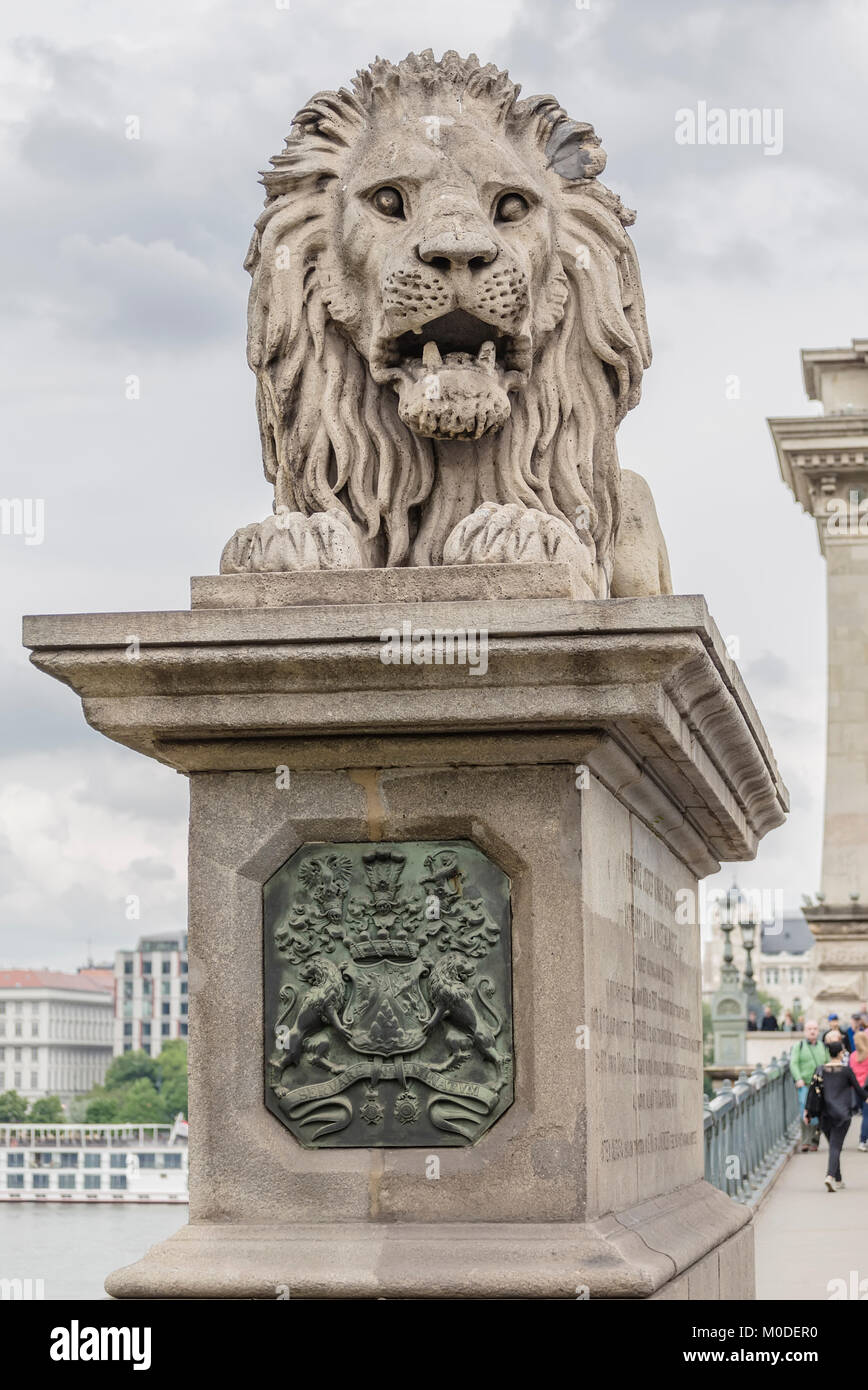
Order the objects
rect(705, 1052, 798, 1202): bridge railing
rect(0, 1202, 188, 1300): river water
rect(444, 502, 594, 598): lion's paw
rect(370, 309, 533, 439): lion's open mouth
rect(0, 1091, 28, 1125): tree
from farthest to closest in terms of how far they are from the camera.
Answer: rect(0, 1091, 28, 1125): tree → rect(0, 1202, 188, 1300): river water → rect(705, 1052, 798, 1202): bridge railing → rect(370, 309, 533, 439): lion's open mouth → rect(444, 502, 594, 598): lion's paw

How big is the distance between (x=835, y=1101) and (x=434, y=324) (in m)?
16.0

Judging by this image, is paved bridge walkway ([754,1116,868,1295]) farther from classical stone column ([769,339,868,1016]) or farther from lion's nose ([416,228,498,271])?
classical stone column ([769,339,868,1016])

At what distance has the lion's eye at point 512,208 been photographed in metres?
6.37

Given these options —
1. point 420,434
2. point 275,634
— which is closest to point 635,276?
point 420,434

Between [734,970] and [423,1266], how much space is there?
118ft

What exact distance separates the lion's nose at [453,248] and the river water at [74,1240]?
3.03 m

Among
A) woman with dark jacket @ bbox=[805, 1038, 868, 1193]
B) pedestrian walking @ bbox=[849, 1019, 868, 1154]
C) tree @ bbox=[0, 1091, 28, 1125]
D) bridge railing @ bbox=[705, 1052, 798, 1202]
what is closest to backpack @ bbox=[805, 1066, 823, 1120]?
woman with dark jacket @ bbox=[805, 1038, 868, 1193]

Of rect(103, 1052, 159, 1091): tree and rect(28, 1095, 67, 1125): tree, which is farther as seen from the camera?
rect(103, 1052, 159, 1091): tree

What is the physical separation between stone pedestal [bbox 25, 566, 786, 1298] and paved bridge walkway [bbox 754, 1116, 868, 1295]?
611 cm

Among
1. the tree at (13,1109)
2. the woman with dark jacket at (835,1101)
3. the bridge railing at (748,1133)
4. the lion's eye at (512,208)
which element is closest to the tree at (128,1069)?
the tree at (13,1109)

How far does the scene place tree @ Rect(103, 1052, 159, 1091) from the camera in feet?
590

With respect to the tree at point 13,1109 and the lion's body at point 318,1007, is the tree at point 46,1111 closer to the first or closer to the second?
the tree at point 13,1109

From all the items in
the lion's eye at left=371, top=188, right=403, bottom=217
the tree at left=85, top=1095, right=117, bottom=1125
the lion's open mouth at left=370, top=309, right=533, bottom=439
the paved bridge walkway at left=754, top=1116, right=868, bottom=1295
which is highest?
the lion's eye at left=371, top=188, right=403, bottom=217

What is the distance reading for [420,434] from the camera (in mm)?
6250
